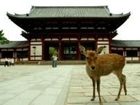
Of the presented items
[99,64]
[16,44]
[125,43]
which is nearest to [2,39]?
[16,44]

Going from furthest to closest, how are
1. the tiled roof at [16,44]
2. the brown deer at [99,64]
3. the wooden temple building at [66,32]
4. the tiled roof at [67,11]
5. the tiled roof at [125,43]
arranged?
the tiled roof at [67,11] → the tiled roof at [16,44] → the tiled roof at [125,43] → the wooden temple building at [66,32] → the brown deer at [99,64]

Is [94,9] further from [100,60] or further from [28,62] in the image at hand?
[100,60]

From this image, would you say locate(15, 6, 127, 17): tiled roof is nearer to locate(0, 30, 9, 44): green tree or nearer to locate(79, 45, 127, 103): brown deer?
locate(0, 30, 9, 44): green tree

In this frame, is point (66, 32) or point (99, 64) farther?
point (66, 32)

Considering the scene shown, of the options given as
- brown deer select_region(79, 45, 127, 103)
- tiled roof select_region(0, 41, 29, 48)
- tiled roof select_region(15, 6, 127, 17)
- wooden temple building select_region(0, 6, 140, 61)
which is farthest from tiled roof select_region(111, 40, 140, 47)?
brown deer select_region(79, 45, 127, 103)

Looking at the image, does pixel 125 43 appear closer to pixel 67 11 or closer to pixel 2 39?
pixel 67 11

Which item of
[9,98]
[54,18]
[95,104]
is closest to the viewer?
[95,104]

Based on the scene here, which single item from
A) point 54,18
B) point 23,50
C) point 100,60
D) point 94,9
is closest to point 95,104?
point 100,60

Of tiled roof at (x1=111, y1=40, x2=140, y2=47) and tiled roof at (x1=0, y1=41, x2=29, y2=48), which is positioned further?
tiled roof at (x1=0, y1=41, x2=29, y2=48)

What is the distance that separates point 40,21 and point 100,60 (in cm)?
3786

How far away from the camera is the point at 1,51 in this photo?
48406 mm

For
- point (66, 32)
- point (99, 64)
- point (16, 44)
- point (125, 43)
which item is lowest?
point (99, 64)

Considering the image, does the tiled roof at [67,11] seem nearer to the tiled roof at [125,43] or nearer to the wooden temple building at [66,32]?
the wooden temple building at [66,32]

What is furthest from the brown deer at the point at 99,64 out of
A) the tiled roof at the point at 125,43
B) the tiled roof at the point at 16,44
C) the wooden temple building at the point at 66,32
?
the tiled roof at the point at 16,44
